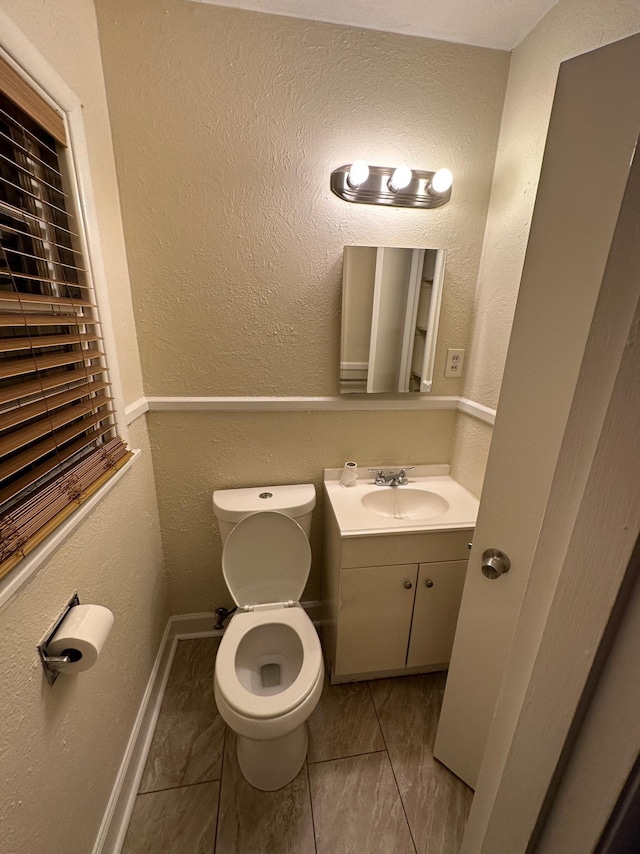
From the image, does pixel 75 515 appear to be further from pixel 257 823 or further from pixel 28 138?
pixel 257 823

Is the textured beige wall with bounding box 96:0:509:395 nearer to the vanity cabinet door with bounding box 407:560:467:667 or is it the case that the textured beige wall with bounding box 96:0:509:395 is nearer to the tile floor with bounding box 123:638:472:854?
the vanity cabinet door with bounding box 407:560:467:667

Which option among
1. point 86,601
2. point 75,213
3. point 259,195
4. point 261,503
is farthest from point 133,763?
point 259,195

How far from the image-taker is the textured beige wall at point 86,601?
636mm

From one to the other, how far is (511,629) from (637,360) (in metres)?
0.87

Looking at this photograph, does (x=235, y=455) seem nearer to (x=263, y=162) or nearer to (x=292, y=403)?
(x=292, y=403)

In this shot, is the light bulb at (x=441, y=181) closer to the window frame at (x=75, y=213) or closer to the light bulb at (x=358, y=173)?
the light bulb at (x=358, y=173)

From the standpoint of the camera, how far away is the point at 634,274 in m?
0.30

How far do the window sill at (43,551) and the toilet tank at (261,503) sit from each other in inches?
19.5

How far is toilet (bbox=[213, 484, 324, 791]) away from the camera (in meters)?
1.10

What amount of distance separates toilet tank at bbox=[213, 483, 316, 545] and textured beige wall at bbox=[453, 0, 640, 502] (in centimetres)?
72

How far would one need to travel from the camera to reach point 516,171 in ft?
3.96

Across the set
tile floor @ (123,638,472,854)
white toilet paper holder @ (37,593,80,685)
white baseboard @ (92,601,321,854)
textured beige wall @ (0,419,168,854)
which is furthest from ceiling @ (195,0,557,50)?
tile floor @ (123,638,472,854)

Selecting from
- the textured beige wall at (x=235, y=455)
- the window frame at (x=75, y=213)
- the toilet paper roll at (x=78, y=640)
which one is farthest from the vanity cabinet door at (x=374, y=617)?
the window frame at (x=75, y=213)

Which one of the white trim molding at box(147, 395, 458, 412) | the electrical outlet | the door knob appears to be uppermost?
the electrical outlet
